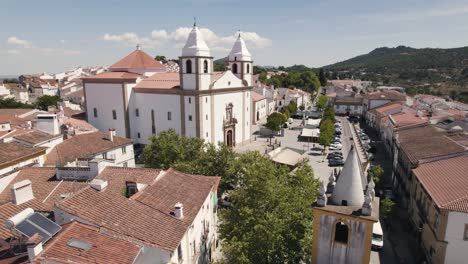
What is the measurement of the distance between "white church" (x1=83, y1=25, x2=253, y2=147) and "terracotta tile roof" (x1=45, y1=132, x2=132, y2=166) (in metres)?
11.9

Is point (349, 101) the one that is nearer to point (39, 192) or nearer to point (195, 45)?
point (195, 45)

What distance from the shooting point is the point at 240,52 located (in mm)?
52656

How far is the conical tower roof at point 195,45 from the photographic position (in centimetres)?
4184

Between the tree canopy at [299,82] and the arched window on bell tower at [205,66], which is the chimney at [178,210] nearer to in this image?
the arched window on bell tower at [205,66]

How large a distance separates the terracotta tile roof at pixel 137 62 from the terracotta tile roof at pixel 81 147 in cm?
2048

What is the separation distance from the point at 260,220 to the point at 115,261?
23.3 ft

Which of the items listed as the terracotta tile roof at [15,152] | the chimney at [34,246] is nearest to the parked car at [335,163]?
the terracotta tile roof at [15,152]

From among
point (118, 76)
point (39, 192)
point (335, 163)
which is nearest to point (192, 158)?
point (39, 192)

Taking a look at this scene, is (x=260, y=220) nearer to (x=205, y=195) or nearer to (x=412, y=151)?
(x=205, y=195)

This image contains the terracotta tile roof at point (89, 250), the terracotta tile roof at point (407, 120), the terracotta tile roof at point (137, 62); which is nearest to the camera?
the terracotta tile roof at point (89, 250)

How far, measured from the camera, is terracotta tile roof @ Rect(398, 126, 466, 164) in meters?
27.0

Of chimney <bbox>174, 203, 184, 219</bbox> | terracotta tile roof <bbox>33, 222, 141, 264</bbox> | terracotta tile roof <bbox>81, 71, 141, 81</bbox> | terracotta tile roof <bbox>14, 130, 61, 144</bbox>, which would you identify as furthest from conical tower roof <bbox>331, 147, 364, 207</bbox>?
terracotta tile roof <bbox>81, 71, 141, 81</bbox>

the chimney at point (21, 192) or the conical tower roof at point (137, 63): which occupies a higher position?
the conical tower roof at point (137, 63)

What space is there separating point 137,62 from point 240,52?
55.7 feet
